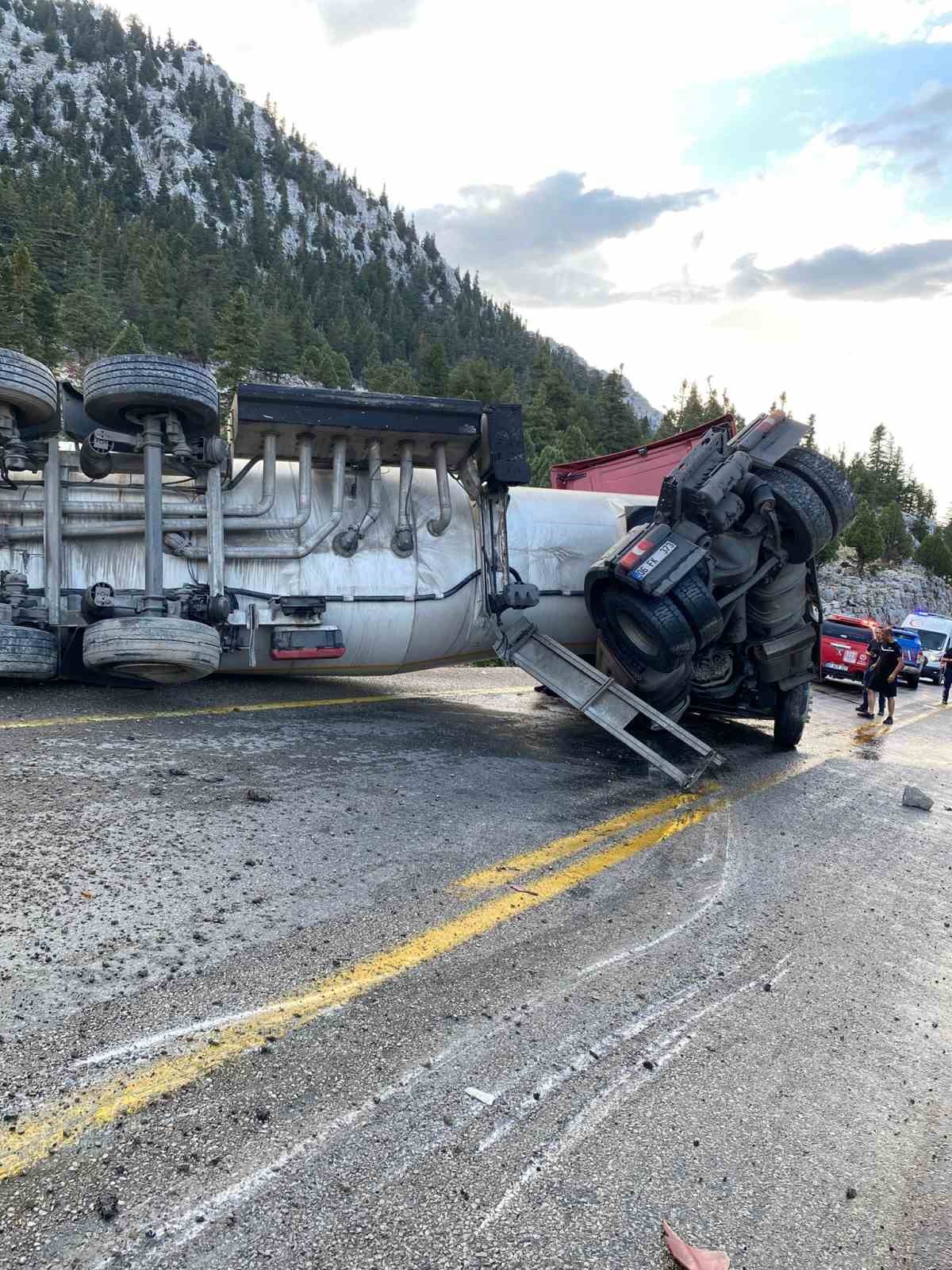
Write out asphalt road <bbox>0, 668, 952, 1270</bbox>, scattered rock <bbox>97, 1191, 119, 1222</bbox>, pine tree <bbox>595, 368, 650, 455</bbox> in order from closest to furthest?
scattered rock <bbox>97, 1191, 119, 1222</bbox> < asphalt road <bbox>0, 668, 952, 1270</bbox> < pine tree <bbox>595, 368, 650, 455</bbox>

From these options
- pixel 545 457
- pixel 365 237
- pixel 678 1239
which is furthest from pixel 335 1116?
pixel 365 237

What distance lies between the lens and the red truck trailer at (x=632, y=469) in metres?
8.03

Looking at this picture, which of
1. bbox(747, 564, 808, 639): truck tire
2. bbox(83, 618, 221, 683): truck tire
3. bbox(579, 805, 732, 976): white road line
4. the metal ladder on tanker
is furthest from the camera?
bbox(747, 564, 808, 639): truck tire

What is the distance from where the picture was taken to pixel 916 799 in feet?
19.9

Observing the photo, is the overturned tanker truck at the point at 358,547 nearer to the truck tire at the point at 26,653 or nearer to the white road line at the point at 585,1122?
the truck tire at the point at 26,653

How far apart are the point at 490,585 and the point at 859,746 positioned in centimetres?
512

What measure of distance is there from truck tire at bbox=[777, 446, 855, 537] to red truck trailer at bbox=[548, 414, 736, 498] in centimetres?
116

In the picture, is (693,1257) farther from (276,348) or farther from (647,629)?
(276,348)

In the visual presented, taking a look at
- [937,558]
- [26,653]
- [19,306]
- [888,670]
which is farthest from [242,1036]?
[937,558]

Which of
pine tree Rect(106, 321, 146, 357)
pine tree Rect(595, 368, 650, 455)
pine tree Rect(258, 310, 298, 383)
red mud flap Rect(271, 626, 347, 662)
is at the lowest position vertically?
red mud flap Rect(271, 626, 347, 662)

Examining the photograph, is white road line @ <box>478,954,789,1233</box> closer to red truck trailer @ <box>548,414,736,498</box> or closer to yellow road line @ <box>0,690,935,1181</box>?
yellow road line @ <box>0,690,935,1181</box>

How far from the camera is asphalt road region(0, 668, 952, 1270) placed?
1.65 m

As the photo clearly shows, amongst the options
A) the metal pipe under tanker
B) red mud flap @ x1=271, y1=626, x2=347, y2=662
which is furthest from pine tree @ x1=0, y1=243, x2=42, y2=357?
red mud flap @ x1=271, y1=626, x2=347, y2=662

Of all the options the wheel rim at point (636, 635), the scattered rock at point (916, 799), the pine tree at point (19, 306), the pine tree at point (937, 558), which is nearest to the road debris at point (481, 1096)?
the wheel rim at point (636, 635)
